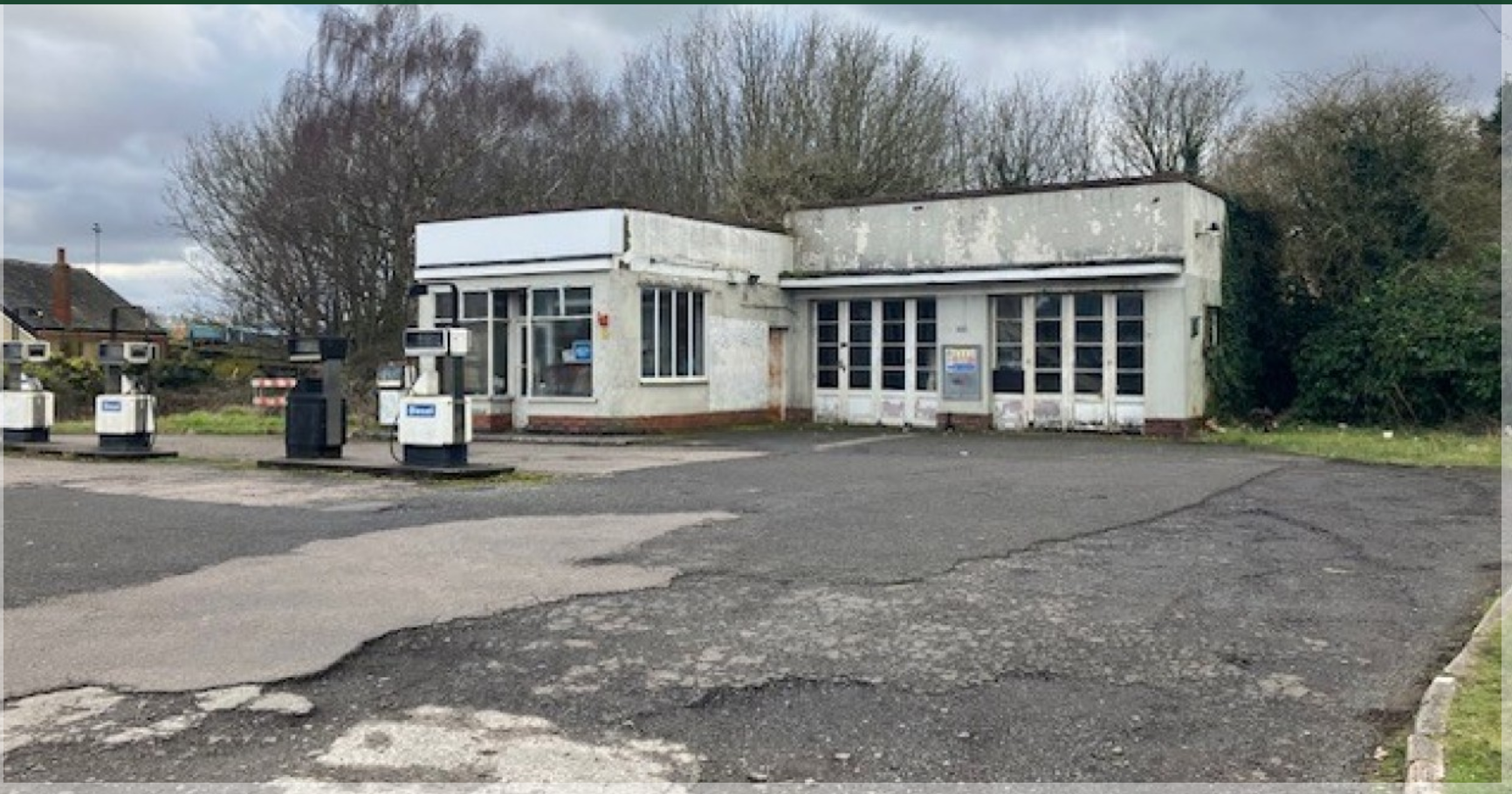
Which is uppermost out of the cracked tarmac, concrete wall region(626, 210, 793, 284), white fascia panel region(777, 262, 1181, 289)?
concrete wall region(626, 210, 793, 284)

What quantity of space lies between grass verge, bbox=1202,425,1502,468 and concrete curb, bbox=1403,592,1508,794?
10833mm

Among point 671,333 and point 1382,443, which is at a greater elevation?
point 671,333

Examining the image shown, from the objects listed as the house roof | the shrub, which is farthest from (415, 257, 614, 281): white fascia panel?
the house roof

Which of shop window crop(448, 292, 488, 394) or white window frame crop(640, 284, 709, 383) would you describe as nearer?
white window frame crop(640, 284, 709, 383)

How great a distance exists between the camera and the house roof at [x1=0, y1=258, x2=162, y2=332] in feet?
159

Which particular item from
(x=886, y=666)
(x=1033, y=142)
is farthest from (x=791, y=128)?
(x=886, y=666)

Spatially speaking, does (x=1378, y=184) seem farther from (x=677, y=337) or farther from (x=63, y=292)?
(x=63, y=292)

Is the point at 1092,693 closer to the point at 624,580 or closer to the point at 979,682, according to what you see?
the point at 979,682

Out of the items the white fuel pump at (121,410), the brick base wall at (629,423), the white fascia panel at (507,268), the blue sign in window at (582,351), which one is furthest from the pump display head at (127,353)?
the blue sign in window at (582,351)

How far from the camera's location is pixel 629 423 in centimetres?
2081

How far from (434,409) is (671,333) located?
310 inches

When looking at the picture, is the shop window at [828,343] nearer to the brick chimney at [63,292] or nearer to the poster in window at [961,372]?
the poster in window at [961,372]

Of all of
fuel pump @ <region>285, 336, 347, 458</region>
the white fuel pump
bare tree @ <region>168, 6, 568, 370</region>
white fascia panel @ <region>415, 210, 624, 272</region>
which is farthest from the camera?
bare tree @ <region>168, 6, 568, 370</region>

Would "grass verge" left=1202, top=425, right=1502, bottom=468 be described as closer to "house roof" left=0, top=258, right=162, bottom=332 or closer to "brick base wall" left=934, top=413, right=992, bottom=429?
"brick base wall" left=934, top=413, right=992, bottom=429
